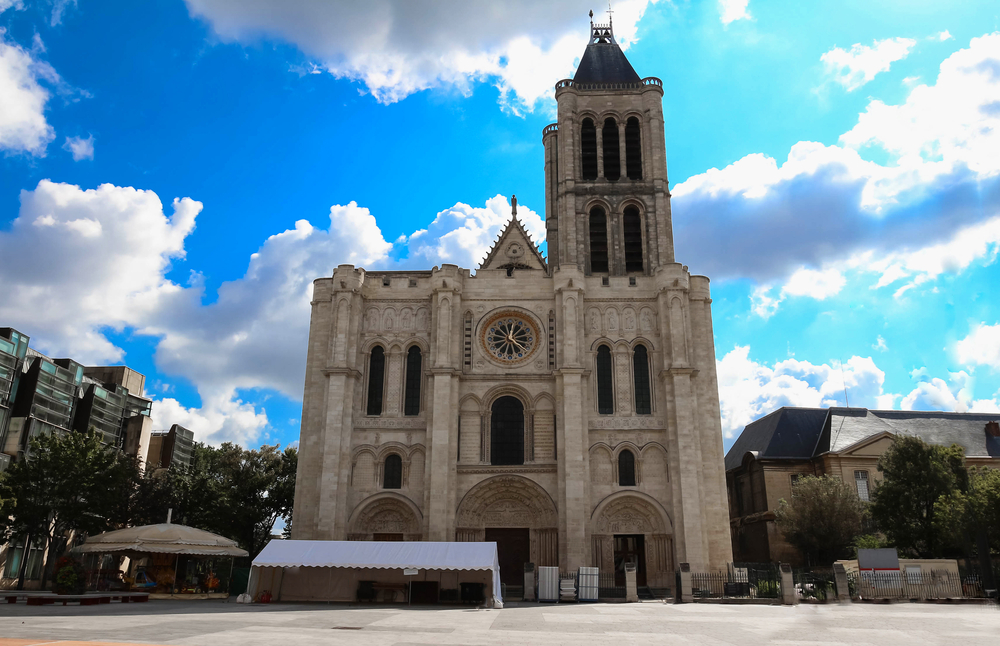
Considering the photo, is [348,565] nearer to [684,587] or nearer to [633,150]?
[684,587]

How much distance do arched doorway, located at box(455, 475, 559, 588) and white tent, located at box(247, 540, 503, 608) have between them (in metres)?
6.54

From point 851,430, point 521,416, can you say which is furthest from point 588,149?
point 851,430

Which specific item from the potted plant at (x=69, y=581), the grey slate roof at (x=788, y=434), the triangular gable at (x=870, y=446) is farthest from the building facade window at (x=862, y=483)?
the potted plant at (x=69, y=581)

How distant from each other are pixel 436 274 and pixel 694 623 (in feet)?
72.1

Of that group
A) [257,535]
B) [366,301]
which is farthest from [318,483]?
[257,535]

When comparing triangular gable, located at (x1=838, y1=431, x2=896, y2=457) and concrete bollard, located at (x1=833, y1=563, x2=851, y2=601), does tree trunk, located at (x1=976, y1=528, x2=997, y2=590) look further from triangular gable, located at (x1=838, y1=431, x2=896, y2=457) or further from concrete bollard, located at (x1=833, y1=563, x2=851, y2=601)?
triangular gable, located at (x1=838, y1=431, x2=896, y2=457)

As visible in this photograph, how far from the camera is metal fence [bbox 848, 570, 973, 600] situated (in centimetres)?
2641

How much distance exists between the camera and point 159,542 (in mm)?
26781

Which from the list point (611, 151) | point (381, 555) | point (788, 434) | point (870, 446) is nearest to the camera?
point (381, 555)

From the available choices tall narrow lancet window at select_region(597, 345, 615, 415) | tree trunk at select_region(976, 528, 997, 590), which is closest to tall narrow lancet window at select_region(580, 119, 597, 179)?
tall narrow lancet window at select_region(597, 345, 615, 415)

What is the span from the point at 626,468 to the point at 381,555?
1338 cm

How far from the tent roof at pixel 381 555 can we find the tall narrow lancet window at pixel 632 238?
19.2 metres

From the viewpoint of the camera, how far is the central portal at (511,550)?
33219 mm

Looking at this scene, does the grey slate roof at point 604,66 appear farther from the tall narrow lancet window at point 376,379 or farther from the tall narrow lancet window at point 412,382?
the tall narrow lancet window at point 376,379
